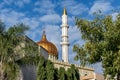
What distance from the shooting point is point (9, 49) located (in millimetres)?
29703

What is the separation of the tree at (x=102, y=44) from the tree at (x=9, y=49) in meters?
9.59

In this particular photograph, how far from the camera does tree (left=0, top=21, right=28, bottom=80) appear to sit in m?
29.6

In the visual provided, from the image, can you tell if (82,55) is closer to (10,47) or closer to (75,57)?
(75,57)

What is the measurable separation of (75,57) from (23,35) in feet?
33.9

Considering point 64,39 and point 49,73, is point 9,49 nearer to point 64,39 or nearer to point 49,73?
point 49,73

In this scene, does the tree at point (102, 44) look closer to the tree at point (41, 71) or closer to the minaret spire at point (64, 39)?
the tree at point (41, 71)

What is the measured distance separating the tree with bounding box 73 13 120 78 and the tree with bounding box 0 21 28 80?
31.5 feet

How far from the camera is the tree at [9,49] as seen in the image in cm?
2959

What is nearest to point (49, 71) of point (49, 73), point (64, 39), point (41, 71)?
point (49, 73)

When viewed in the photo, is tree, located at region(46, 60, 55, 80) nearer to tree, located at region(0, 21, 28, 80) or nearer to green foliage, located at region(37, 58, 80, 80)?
green foliage, located at region(37, 58, 80, 80)

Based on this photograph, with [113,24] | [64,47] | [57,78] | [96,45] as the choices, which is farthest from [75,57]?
[64,47]

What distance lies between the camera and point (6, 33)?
99.7 ft

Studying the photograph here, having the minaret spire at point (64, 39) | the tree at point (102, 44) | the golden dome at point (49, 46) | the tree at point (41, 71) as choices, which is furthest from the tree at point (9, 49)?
the minaret spire at point (64, 39)

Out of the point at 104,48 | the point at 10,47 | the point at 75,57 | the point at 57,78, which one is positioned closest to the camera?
the point at 104,48
